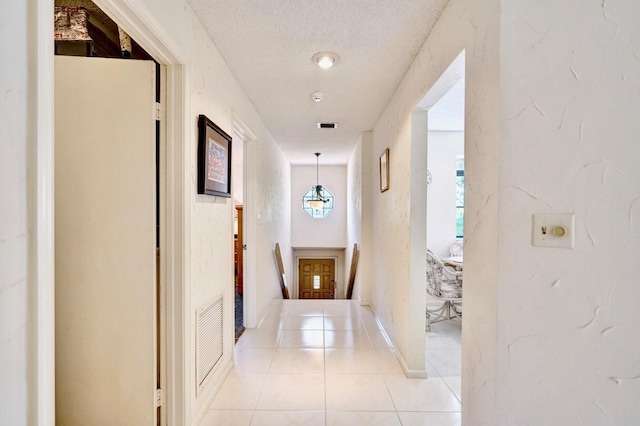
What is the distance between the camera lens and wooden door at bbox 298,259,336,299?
290 inches

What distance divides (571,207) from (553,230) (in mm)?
101

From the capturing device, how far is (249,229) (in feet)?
10.3

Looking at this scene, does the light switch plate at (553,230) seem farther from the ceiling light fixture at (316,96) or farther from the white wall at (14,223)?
the ceiling light fixture at (316,96)

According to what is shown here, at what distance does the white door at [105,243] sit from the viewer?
138 cm

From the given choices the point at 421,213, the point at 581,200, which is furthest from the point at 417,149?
the point at 581,200

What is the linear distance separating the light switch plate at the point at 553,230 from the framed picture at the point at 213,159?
164 cm

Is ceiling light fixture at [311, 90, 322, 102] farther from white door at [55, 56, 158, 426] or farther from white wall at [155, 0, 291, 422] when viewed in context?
white door at [55, 56, 158, 426]

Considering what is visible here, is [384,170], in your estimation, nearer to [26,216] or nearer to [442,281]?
[442,281]

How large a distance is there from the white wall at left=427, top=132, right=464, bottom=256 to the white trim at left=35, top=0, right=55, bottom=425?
12.6 ft

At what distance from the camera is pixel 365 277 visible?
13.0 ft

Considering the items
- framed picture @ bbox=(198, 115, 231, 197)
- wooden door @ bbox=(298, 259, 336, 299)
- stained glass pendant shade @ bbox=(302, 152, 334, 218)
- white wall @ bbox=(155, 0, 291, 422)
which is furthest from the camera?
wooden door @ bbox=(298, 259, 336, 299)

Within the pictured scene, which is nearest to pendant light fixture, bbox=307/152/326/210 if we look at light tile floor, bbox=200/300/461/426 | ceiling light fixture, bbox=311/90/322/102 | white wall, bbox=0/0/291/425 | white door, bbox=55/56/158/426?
ceiling light fixture, bbox=311/90/322/102

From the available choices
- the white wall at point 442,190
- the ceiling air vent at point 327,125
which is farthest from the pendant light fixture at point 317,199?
the white wall at point 442,190

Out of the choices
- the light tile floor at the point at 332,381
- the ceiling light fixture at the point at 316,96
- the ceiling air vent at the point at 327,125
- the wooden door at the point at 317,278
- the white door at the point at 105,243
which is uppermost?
the ceiling air vent at the point at 327,125
